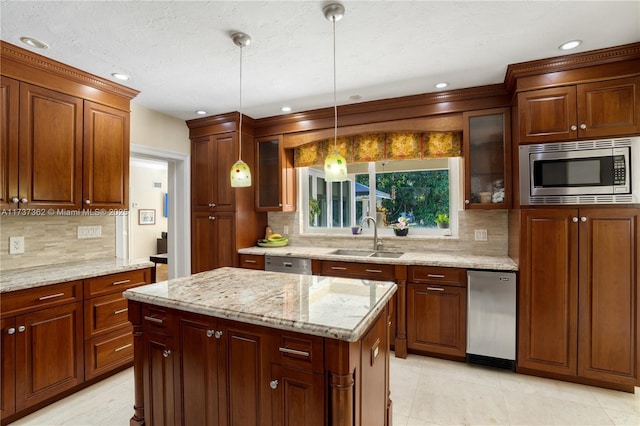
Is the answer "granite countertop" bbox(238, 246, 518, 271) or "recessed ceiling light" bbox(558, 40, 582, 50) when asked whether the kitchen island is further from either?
"recessed ceiling light" bbox(558, 40, 582, 50)

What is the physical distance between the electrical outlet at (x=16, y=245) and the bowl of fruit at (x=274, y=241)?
2182 millimetres

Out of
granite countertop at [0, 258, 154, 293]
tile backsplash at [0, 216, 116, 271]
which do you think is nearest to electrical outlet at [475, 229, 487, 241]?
granite countertop at [0, 258, 154, 293]

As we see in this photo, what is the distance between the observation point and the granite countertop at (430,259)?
2645 mm

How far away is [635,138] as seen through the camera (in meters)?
2.21

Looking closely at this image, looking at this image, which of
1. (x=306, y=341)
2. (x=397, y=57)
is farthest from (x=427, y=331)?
(x=397, y=57)

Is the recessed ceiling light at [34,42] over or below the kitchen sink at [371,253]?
over

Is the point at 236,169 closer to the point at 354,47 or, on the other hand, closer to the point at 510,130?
the point at 354,47

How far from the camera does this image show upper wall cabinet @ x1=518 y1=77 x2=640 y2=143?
7.30 feet

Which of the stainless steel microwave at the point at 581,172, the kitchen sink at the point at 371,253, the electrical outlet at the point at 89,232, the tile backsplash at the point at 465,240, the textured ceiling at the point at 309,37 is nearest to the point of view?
the textured ceiling at the point at 309,37

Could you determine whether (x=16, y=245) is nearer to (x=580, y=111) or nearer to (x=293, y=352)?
(x=293, y=352)

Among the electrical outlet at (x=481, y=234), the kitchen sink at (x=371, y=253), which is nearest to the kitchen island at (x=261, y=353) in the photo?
the kitchen sink at (x=371, y=253)

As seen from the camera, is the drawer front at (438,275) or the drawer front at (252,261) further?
the drawer front at (252,261)

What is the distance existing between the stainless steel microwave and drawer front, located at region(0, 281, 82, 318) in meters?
3.57

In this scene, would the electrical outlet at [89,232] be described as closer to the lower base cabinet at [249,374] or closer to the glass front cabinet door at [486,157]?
the lower base cabinet at [249,374]
